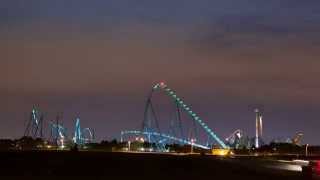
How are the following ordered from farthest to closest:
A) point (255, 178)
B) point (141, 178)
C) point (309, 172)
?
point (309, 172), point (255, 178), point (141, 178)

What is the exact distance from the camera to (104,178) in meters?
57.5

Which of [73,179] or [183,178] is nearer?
[73,179]

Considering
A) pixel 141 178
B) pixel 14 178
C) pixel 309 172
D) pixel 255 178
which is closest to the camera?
pixel 14 178

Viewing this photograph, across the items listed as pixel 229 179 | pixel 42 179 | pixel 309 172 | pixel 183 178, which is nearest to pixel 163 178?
pixel 183 178

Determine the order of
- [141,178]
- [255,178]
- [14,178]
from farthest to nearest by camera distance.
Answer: [255,178], [141,178], [14,178]

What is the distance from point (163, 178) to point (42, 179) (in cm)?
1003

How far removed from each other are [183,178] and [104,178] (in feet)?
21.4

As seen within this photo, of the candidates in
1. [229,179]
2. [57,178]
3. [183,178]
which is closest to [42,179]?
[57,178]

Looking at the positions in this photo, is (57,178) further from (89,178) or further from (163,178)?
(163,178)

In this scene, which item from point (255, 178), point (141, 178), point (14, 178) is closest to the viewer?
point (14, 178)

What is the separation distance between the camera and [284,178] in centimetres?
6512

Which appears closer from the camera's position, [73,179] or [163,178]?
[73,179]

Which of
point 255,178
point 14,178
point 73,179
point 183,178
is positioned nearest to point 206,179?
point 183,178

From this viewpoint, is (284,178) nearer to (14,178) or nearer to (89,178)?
(89,178)
